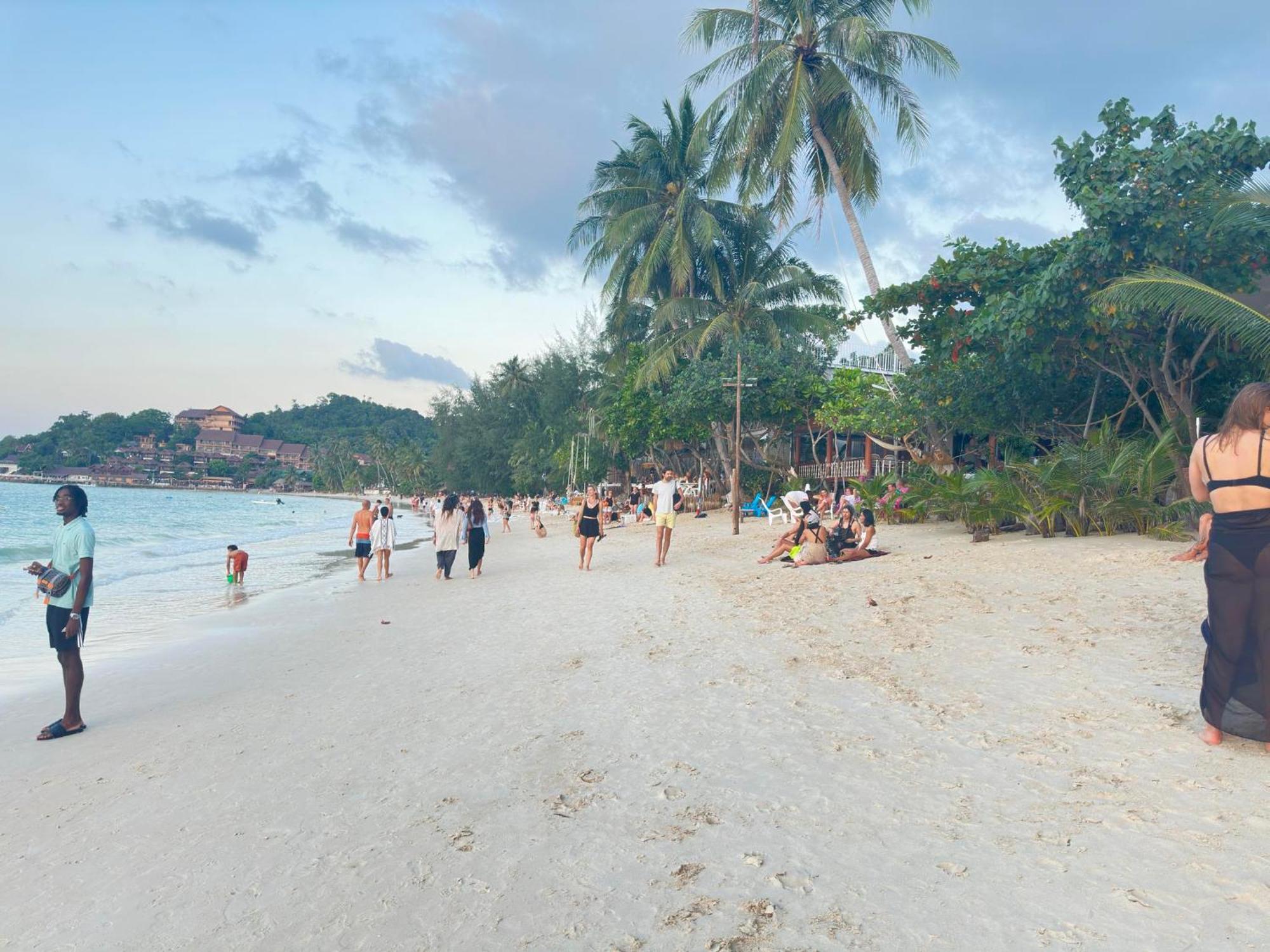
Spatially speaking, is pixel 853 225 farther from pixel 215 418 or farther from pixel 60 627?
pixel 215 418

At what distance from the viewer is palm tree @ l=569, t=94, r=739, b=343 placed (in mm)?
26109

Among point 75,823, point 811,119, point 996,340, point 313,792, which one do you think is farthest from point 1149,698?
point 811,119

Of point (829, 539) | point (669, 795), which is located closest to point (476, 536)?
point (829, 539)

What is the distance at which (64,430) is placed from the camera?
136 m

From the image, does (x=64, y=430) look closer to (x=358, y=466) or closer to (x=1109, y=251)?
(x=358, y=466)

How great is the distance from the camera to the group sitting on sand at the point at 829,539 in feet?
37.6

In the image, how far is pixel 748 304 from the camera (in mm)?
26250

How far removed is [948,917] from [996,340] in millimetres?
11117

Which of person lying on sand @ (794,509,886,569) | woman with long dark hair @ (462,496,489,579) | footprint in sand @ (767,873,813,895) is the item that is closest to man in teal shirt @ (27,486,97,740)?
footprint in sand @ (767,873,813,895)

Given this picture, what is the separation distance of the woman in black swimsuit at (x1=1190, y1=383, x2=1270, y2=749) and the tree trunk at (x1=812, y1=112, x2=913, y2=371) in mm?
13157

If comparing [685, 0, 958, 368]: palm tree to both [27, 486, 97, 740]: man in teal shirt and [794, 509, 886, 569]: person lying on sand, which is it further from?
[27, 486, 97, 740]: man in teal shirt

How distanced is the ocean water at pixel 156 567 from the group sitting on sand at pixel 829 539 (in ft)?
27.1

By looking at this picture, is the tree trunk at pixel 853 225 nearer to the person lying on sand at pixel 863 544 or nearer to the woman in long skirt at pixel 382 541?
the person lying on sand at pixel 863 544

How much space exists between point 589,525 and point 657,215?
17.7m
